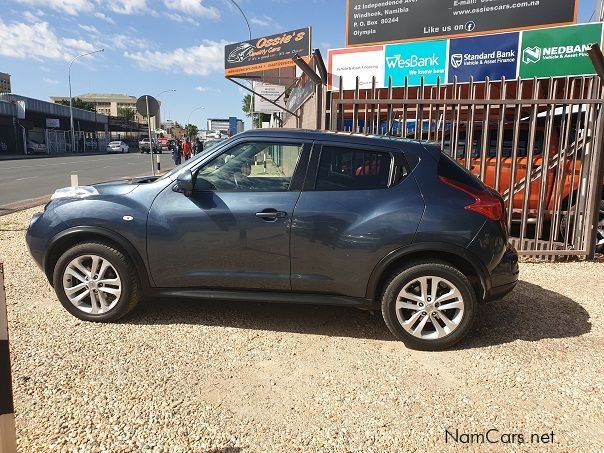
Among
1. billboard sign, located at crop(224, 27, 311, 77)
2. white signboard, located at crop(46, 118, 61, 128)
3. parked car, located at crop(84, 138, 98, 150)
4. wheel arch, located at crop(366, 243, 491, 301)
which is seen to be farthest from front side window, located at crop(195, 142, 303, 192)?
parked car, located at crop(84, 138, 98, 150)

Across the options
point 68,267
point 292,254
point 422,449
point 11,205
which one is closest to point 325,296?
point 292,254

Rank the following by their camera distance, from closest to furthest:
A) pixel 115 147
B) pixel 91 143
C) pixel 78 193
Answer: pixel 78 193 → pixel 115 147 → pixel 91 143

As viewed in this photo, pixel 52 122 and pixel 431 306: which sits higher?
pixel 52 122

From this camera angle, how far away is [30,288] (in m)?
4.89

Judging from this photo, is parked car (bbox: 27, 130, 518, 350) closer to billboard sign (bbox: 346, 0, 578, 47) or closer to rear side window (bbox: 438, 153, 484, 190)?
rear side window (bbox: 438, 153, 484, 190)

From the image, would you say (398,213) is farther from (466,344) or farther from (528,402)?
(528,402)

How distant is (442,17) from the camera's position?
37.5 feet

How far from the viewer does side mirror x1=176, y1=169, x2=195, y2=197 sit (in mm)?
3686

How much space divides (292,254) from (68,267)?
192cm

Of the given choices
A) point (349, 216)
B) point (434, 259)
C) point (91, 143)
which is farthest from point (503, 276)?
point (91, 143)

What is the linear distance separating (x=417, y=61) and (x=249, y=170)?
307 inches

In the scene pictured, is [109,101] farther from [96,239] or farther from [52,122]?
[96,239]

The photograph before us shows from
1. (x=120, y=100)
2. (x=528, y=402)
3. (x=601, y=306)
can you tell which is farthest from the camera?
(x=120, y=100)

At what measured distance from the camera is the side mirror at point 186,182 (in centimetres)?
369
